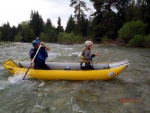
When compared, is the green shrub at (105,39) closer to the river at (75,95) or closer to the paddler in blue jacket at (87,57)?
the river at (75,95)

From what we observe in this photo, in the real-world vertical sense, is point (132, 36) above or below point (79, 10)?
below

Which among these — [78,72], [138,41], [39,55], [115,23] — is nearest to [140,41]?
[138,41]

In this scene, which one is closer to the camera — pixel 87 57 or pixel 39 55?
pixel 87 57

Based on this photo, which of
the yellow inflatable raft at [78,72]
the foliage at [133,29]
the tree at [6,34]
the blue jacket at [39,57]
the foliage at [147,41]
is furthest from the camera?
the tree at [6,34]

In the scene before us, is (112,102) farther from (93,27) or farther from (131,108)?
(93,27)

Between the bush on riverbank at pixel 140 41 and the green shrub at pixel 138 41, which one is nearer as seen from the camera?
the bush on riverbank at pixel 140 41

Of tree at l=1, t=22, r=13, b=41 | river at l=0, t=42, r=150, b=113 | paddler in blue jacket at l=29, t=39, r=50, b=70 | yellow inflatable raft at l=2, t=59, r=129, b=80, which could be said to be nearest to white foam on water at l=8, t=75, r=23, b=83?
river at l=0, t=42, r=150, b=113

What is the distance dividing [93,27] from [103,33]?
247cm

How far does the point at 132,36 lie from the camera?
95.2 feet

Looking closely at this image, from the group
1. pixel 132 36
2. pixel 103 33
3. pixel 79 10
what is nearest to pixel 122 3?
pixel 103 33

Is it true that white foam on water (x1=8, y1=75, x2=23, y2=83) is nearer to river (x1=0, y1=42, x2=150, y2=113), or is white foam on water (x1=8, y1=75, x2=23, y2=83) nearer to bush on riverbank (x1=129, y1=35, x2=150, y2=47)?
river (x1=0, y1=42, x2=150, y2=113)

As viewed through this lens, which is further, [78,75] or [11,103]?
[78,75]

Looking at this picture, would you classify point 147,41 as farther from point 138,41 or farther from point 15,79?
point 15,79

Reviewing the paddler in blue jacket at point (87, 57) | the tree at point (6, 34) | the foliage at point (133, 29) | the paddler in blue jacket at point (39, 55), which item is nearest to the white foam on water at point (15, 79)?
the paddler in blue jacket at point (39, 55)
